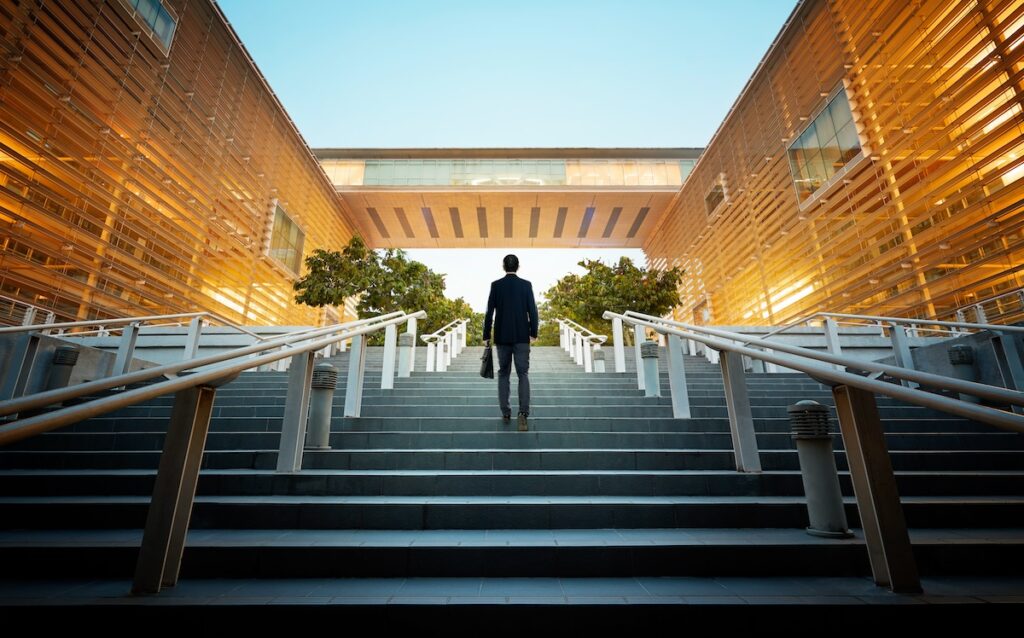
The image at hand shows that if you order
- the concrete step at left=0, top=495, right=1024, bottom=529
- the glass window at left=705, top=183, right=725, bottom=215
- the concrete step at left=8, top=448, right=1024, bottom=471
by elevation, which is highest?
the glass window at left=705, top=183, right=725, bottom=215

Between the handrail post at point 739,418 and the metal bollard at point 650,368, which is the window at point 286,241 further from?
the handrail post at point 739,418

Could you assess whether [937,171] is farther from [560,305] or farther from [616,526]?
[560,305]

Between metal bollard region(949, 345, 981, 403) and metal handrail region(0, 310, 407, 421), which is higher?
metal bollard region(949, 345, 981, 403)

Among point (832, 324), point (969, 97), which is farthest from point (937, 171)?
point (832, 324)

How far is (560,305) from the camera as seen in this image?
2028cm

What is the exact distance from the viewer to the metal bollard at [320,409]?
3717mm

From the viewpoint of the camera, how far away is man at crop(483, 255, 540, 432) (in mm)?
4547

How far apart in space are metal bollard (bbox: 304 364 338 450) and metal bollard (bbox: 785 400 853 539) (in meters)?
3.36

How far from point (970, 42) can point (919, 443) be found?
8863mm

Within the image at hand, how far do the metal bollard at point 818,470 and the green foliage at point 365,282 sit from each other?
13045mm

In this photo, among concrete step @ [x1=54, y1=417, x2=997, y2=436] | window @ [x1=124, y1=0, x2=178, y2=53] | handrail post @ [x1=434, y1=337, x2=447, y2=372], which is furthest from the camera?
window @ [x1=124, y1=0, x2=178, y2=53]

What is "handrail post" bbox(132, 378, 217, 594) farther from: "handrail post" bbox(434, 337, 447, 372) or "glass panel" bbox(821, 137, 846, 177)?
"glass panel" bbox(821, 137, 846, 177)

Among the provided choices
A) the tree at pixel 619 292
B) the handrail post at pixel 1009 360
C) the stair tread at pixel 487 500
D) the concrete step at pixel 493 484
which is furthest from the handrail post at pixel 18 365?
the tree at pixel 619 292

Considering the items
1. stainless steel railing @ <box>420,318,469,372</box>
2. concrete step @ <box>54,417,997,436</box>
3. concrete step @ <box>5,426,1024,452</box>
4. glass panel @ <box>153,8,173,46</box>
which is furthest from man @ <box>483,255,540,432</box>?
glass panel @ <box>153,8,173,46</box>
